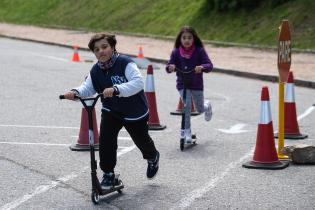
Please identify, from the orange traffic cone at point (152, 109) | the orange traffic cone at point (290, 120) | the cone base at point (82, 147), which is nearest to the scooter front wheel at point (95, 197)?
the cone base at point (82, 147)

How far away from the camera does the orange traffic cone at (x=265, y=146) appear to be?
8.20 m

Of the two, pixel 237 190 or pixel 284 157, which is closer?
pixel 237 190

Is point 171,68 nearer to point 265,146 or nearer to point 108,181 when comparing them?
point 265,146

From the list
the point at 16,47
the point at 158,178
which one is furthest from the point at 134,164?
the point at 16,47

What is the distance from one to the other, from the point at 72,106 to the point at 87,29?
75.5ft

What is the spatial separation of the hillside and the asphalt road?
1087cm

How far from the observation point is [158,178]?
770 cm

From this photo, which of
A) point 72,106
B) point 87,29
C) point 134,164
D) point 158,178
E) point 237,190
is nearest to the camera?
point 237,190

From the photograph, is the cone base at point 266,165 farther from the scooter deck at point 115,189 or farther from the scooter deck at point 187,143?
the scooter deck at point 115,189

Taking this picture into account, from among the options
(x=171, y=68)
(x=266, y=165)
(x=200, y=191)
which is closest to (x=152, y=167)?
(x=200, y=191)

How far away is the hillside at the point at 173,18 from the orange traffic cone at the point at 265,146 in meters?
15.6

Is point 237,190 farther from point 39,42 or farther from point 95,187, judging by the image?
point 39,42

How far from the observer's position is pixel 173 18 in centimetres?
3134

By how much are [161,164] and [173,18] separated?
23.3 metres
